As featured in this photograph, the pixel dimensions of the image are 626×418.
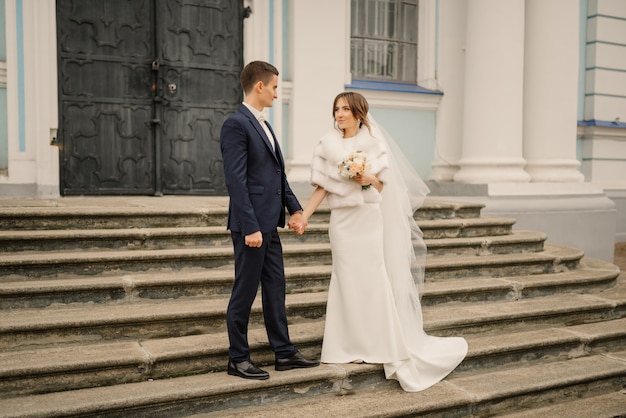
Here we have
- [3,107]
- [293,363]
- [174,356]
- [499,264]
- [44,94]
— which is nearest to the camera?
[174,356]

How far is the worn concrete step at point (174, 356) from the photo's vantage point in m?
3.60

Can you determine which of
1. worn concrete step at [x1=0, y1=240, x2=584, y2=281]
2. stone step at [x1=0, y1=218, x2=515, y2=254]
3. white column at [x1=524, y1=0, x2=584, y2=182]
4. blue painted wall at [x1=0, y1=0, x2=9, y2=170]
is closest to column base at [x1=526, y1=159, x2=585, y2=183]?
white column at [x1=524, y1=0, x2=584, y2=182]

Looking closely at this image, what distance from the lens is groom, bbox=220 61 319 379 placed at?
368cm

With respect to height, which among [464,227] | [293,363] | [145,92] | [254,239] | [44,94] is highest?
[145,92]

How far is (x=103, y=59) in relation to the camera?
25.0ft

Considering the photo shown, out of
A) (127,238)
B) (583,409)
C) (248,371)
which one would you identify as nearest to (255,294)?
(248,371)

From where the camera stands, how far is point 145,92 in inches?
310

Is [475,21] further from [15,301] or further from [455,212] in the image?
[15,301]

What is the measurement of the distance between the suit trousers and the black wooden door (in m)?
4.42

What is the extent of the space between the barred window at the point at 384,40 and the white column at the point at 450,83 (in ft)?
1.41

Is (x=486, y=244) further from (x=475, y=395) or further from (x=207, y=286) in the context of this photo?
(x=207, y=286)

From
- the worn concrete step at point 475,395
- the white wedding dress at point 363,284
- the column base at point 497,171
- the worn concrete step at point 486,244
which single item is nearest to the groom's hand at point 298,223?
the white wedding dress at point 363,284

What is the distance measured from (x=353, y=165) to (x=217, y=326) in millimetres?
1517

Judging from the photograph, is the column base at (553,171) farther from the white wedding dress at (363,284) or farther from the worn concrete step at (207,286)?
the white wedding dress at (363,284)
